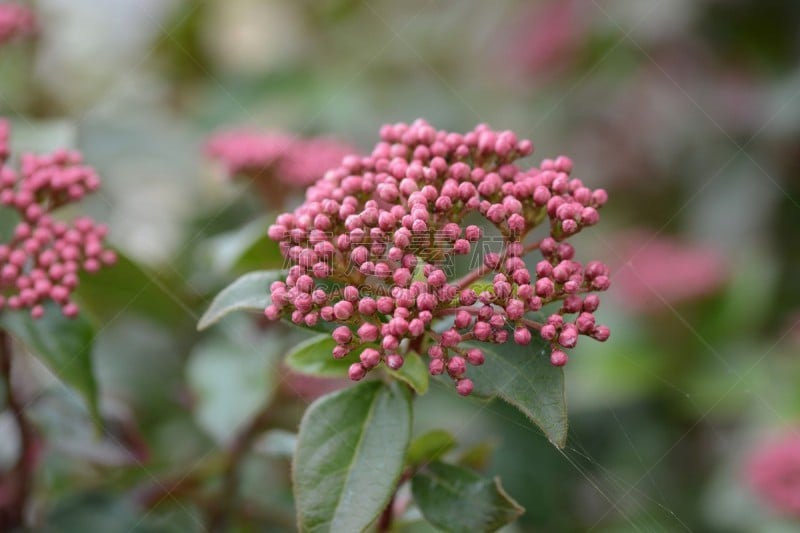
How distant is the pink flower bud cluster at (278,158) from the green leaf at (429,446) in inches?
32.4

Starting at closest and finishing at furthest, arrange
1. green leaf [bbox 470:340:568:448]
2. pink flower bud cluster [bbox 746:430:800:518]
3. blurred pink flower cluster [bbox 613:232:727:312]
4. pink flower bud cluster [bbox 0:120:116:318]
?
green leaf [bbox 470:340:568:448]
pink flower bud cluster [bbox 0:120:116:318]
pink flower bud cluster [bbox 746:430:800:518]
blurred pink flower cluster [bbox 613:232:727:312]

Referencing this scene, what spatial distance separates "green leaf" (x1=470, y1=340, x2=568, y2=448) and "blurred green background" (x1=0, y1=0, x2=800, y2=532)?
290mm

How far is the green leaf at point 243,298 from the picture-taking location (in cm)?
133

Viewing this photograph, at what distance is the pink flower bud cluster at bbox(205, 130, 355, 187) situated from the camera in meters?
2.13

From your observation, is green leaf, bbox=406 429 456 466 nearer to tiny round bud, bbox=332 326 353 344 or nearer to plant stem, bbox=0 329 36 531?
tiny round bud, bbox=332 326 353 344

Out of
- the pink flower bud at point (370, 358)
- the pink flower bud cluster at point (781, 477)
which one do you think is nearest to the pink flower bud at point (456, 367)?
the pink flower bud at point (370, 358)

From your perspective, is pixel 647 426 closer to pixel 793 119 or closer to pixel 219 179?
pixel 793 119

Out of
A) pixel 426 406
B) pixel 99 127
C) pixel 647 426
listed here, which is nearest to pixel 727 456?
pixel 647 426

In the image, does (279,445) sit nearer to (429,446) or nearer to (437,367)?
(429,446)

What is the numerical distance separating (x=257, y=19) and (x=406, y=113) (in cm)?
128

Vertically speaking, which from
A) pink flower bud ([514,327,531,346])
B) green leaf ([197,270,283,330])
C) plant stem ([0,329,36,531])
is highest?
pink flower bud ([514,327,531,346])

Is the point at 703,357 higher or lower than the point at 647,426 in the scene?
higher

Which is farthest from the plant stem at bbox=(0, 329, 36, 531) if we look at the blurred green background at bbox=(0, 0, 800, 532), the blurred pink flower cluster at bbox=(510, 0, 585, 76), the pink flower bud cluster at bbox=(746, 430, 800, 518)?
the blurred pink flower cluster at bbox=(510, 0, 585, 76)

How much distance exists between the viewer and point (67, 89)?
339cm
